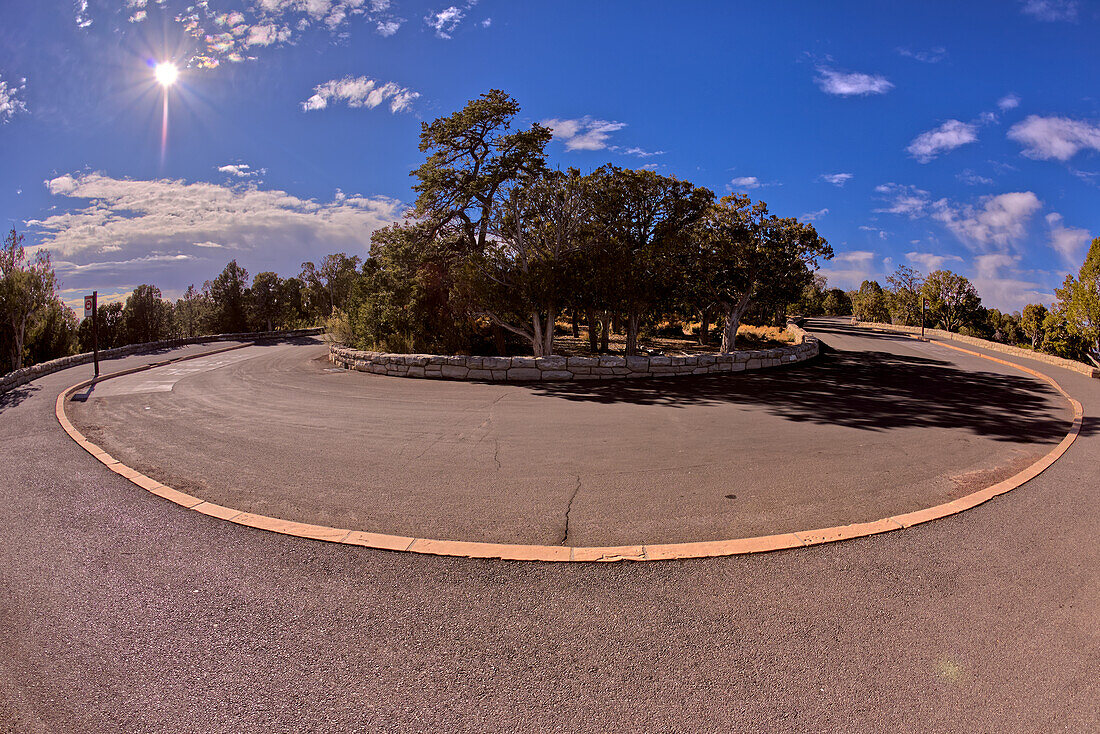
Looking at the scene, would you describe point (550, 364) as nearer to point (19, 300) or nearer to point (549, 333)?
point (549, 333)

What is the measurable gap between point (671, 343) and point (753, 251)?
7.90 m

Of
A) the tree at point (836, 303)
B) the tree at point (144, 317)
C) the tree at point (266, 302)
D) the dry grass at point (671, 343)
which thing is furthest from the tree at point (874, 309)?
the tree at point (144, 317)

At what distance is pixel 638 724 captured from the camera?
7.20ft

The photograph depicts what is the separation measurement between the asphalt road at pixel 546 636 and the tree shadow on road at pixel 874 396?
4428 mm

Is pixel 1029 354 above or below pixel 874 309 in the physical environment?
below

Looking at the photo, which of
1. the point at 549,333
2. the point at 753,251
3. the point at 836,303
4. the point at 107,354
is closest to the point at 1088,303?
the point at 753,251

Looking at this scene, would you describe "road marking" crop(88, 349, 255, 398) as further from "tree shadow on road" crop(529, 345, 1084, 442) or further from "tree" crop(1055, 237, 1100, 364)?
"tree" crop(1055, 237, 1100, 364)

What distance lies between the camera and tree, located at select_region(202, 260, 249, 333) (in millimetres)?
42750

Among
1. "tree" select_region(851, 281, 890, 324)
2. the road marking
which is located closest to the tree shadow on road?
the road marking

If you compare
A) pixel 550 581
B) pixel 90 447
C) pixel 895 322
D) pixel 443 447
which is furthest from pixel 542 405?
pixel 895 322

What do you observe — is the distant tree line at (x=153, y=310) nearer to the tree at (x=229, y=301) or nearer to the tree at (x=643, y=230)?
the tree at (x=229, y=301)

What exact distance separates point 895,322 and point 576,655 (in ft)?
212

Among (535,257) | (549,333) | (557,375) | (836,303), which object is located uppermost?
(836,303)

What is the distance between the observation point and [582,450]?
6426mm
